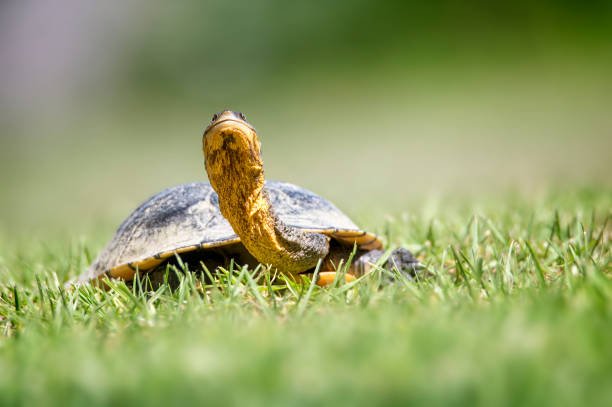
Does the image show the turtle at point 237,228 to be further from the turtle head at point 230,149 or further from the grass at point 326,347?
the grass at point 326,347

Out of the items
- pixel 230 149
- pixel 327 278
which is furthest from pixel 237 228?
pixel 327 278

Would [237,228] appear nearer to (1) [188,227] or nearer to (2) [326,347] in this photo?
(1) [188,227]

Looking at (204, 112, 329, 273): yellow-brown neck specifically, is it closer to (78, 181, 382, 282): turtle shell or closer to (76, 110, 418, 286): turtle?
(76, 110, 418, 286): turtle

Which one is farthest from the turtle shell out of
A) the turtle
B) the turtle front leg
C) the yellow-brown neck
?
the turtle front leg

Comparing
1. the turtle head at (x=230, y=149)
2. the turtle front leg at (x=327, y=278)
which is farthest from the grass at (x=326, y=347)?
the turtle head at (x=230, y=149)

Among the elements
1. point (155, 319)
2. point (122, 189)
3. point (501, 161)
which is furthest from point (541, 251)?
point (122, 189)

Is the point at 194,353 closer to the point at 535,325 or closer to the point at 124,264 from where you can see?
the point at 535,325
